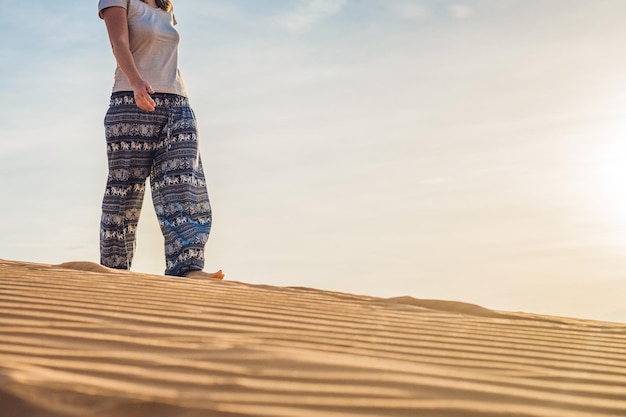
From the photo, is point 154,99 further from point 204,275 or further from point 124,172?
point 204,275

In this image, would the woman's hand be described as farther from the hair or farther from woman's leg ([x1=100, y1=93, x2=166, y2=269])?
the hair

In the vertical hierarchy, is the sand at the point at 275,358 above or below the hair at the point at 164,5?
below

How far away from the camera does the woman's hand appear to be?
5355 millimetres

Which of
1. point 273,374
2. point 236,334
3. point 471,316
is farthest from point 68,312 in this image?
point 471,316

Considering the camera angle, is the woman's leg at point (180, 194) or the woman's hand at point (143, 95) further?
the woman's leg at point (180, 194)

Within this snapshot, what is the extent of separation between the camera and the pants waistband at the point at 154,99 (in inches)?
226

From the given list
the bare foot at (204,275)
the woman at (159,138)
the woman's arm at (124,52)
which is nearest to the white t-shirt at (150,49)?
the woman at (159,138)

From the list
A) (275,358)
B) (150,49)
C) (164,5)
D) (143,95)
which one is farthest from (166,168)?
(275,358)

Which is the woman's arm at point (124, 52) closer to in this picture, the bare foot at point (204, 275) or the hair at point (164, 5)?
the hair at point (164, 5)

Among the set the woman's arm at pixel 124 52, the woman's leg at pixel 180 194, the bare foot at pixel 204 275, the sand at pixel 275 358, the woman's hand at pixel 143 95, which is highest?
the woman's arm at pixel 124 52

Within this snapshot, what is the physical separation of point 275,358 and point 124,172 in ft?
12.0

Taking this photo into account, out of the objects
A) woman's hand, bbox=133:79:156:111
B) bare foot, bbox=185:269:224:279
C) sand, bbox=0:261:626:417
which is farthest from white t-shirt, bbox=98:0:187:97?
sand, bbox=0:261:626:417

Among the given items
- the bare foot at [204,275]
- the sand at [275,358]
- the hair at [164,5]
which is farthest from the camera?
the hair at [164,5]

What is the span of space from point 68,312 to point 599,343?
6.52 feet
